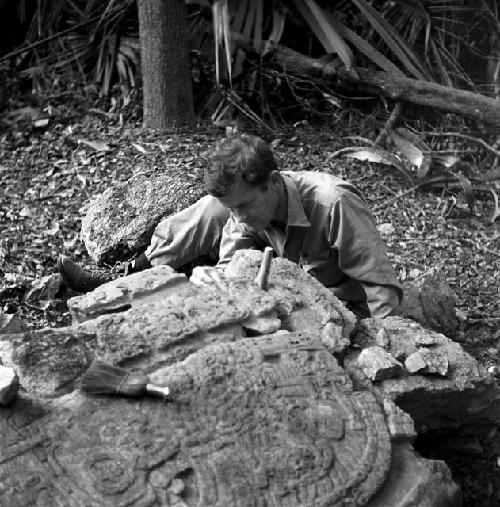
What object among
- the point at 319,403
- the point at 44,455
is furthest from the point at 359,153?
the point at 44,455

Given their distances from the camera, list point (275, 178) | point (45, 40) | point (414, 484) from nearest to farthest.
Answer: point (414, 484) → point (275, 178) → point (45, 40)

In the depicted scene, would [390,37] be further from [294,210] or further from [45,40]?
[294,210]

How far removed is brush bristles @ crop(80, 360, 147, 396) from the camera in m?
2.61

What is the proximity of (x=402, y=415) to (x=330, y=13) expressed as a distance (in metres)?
4.25

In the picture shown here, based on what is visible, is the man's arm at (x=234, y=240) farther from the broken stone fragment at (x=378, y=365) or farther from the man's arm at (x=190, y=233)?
the broken stone fragment at (x=378, y=365)

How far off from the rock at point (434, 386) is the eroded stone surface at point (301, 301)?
0.08 metres

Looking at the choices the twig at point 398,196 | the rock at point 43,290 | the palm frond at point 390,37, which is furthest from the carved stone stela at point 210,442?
the palm frond at point 390,37

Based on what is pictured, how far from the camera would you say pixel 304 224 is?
366cm

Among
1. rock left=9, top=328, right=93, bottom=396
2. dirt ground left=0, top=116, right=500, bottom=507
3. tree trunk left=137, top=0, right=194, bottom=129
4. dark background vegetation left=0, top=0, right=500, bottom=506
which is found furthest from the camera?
tree trunk left=137, top=0, right=194, bottom=129

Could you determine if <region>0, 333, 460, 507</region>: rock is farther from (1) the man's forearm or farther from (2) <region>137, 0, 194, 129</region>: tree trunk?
(2) <region>137, 0, 194, 129</region>: tree trunk

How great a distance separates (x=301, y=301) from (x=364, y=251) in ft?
1.78

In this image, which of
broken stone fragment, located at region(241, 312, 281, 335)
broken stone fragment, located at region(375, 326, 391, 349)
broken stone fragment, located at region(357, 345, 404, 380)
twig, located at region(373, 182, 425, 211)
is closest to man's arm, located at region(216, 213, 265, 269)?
broken stone fragment, located at region(241, 312, 281, 335)

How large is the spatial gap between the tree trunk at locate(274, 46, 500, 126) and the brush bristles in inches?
147

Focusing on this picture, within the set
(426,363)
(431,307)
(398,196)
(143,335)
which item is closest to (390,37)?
(398,196)
